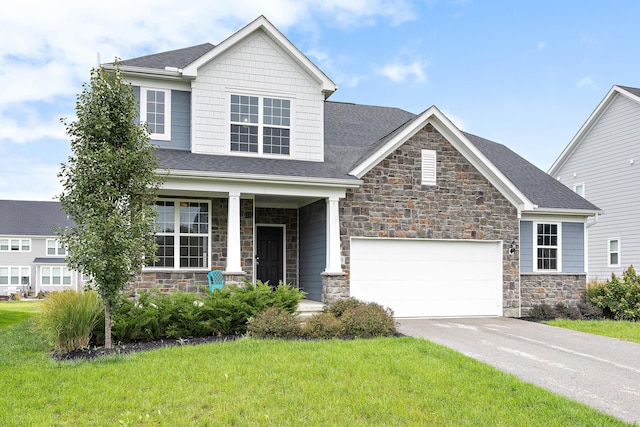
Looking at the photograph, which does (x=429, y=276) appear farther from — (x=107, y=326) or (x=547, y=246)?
(x=107, y=326)

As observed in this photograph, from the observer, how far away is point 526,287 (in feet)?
53.7

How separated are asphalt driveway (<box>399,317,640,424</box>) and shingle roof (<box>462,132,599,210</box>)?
15.7ft

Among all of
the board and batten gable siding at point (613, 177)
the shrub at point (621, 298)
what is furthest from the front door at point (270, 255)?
the board and batten gable siding at point (613, 177)

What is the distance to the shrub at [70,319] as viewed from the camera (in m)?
9.41

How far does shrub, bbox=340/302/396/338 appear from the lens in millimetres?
10578

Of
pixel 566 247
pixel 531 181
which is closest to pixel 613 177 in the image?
pixel 531 181

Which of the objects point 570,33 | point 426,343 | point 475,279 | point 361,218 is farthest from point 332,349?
point 570,33

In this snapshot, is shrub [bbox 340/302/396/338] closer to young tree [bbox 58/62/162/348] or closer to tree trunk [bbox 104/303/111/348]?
young tree [bbox 58/62/162/348]

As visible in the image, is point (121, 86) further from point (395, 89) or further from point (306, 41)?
point (395, 89)

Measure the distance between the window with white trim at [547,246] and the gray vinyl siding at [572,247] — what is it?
24cm

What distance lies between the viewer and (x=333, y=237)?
539 inches

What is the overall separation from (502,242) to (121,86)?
10.9 m

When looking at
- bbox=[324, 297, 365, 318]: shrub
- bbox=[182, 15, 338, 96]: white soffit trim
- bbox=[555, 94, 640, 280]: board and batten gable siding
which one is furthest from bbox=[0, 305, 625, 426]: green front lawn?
bbox=[555, 94, 640, 280]: board and batten gable siding

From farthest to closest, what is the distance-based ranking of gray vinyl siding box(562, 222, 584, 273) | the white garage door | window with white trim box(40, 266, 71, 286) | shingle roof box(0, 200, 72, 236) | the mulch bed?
shingle roof box(0, 200, 72, 236) → window with white trim box(40, 266, 71, 286) → gray vinyl siding box(562, 222, 584, 273) → the white garage door → the mulch bed
